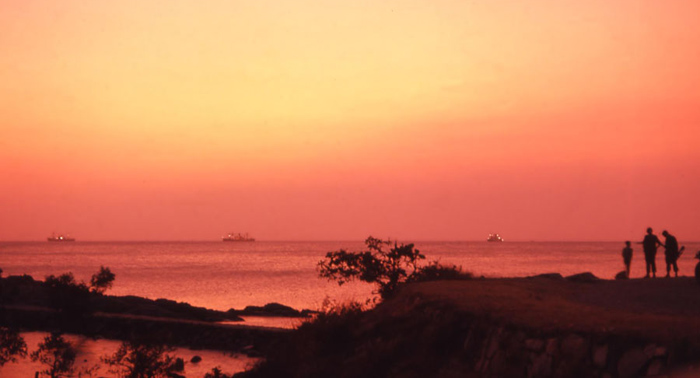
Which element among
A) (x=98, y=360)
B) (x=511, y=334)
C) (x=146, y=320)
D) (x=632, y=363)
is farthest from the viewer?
(x=146, y=320)

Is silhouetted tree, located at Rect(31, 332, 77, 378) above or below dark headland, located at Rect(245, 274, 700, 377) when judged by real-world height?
below

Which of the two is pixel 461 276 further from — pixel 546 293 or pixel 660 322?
pixel 660 322

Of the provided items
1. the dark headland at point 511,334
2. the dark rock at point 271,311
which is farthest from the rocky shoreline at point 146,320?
the dark headland at point 511,334

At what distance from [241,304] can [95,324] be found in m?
21.3

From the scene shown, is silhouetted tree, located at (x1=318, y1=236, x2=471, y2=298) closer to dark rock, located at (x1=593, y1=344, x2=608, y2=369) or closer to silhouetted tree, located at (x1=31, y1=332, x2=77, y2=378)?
silhouetted tree, located at (x1=31, y1=332, x2=77, y2=378)

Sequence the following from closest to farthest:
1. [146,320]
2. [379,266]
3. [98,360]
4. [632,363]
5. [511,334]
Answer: [632,363] → [511,334] → [379,266] → [98,360] → [146,320]

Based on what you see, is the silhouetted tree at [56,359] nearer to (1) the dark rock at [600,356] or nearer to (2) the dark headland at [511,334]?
(2) the dark headland at [511,334]

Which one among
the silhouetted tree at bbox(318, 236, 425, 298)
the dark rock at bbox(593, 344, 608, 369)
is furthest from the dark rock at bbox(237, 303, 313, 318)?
the dark rock at bbox(593, 344, 608, 369)

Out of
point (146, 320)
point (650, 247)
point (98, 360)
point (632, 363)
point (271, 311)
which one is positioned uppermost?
point (650, 247)

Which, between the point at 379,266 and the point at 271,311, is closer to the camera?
the point at 379,266

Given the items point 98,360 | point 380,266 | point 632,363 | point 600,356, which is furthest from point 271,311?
point 632,363

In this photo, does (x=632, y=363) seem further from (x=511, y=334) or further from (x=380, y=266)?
(x=380, y=266)

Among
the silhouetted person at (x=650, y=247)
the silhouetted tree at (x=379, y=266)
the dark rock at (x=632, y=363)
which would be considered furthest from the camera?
the silhouetted tree at (x=379, y=266)

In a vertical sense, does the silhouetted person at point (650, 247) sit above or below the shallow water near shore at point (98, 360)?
above
